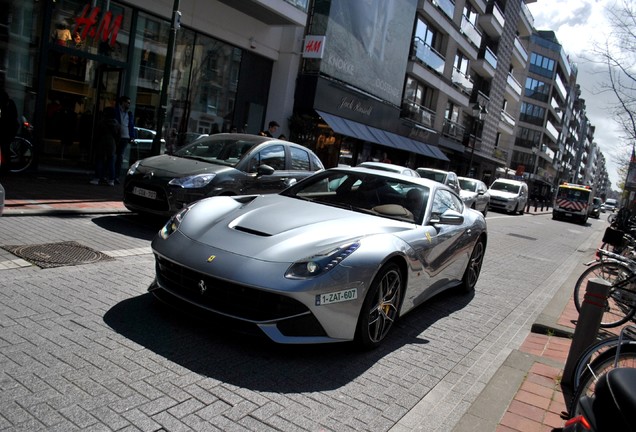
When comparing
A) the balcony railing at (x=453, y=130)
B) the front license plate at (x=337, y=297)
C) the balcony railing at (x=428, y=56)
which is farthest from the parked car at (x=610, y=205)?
the front license plate at (x=337, y=297)

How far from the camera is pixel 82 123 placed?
502 inches

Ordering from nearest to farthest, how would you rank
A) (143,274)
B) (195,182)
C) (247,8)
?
1. (143,274)
2. (195,182)
3. (247,8)

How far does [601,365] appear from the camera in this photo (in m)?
3.01

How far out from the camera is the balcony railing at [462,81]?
33.5 metres

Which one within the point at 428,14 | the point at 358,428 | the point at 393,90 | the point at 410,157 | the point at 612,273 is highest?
the point at 428,14

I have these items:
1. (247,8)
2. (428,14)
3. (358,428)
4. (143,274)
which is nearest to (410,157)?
(428,14)

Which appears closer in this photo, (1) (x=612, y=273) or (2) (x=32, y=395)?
(2) (x=32, y=395)

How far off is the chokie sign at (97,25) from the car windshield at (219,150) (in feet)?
17.0

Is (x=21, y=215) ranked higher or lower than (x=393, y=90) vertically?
lower

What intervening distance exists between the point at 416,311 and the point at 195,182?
12.6 feet

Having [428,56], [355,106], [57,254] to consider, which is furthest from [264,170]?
[428,56]

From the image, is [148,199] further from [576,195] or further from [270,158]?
[576,195]

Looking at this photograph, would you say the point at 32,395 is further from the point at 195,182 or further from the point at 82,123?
the point at 82,123

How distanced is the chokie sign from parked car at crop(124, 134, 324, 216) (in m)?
5.21
